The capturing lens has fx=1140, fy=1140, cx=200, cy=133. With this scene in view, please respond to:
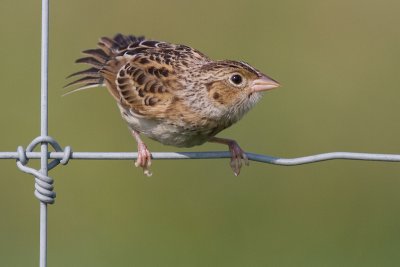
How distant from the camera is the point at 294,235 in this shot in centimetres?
1145

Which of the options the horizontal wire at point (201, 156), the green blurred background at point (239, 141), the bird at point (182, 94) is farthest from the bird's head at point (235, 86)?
the green blurred background at point (239, 141)

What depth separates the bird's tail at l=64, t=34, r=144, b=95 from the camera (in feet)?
27.8

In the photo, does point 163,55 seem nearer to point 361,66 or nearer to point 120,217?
point 120,217

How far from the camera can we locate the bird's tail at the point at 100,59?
27.8 ft

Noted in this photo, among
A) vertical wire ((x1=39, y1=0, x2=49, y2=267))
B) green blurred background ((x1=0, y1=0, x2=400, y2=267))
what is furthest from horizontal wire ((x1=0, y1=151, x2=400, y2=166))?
green blurred background ((x1=0, y1=0, x2=400, y2=267))

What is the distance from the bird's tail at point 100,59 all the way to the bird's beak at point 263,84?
1.47 metres

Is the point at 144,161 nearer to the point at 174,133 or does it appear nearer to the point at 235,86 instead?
the point at 174,133

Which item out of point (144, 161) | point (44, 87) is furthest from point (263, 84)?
point (44, 87)

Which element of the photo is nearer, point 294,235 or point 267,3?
point 294,235

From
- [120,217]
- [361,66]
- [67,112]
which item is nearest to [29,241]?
[120,217]

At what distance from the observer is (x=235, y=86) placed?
292 inches

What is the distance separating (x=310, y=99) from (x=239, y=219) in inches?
109

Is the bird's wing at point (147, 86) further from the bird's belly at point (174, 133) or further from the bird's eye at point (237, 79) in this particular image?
the bird's eye at point (237, 79)

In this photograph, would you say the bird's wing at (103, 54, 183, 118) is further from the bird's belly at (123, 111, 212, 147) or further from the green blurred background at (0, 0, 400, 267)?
the green blurred background at (0, 0, 400, 267)
